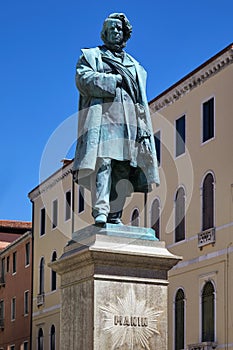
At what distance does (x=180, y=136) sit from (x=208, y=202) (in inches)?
124

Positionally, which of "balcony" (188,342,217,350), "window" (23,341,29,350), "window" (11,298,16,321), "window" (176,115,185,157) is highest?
"window" (176,115,185,157)

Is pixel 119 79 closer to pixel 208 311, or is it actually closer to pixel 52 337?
pixel 208 311

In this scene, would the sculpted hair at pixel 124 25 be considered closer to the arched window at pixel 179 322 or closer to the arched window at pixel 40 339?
the arched window at pixel 179 322

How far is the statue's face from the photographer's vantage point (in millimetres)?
9773

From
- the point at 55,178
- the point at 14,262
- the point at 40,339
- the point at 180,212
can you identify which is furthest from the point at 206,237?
the point at 14,262

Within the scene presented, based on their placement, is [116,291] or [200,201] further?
[200,201]

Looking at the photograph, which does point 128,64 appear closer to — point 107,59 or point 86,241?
point 107,59

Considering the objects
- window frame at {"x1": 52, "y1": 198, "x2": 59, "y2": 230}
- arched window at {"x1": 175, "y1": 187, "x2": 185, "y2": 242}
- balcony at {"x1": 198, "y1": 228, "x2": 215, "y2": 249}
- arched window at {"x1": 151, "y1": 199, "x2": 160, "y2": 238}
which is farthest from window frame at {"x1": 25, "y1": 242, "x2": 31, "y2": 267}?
balcony at {"x1": 198, "y1": 228, "x2": 215, "y2": 249}

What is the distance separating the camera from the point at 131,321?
905 centimetres

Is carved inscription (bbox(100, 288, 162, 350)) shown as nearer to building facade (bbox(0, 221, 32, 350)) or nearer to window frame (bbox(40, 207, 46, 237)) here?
window frame (bbox(40, 207, 46, 237))

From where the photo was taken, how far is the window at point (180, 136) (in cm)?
3005

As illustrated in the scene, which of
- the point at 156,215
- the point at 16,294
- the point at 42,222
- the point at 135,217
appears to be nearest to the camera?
the point at 156,215

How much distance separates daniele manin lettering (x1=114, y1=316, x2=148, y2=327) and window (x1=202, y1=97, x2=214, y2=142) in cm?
1952

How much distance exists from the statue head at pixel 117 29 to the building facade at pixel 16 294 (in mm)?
38016
